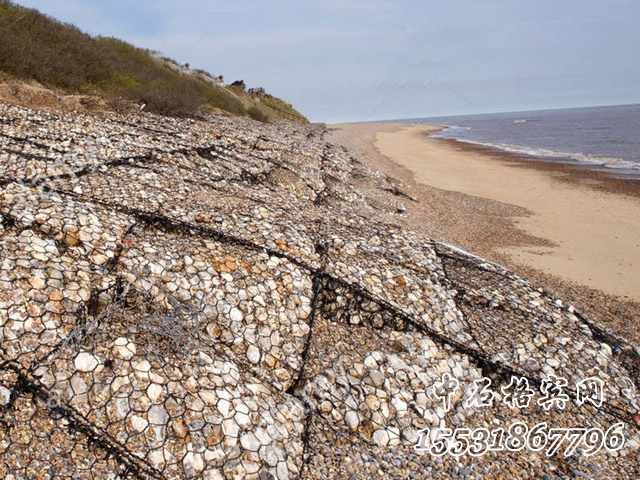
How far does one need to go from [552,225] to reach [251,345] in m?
15.9

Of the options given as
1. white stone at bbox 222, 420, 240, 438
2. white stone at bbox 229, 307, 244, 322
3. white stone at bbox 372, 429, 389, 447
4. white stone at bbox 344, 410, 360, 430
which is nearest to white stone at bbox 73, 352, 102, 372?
white stone at bbox 222, 420, 240, 438

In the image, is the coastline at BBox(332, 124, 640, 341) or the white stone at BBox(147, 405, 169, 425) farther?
the coastline at BBox(332, 124, 640, 341)

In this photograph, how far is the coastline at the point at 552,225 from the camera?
1079 cm

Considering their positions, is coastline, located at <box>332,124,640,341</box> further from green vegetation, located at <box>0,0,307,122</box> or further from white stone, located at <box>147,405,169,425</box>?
green vegetation, located at <box>0,0,307,122</box>

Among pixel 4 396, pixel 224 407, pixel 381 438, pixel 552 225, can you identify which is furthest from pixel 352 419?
pixel 552 225

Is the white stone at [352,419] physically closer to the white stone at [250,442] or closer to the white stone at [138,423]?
the white stone at [250,442]

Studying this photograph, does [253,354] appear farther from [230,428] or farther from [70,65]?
[70,65]

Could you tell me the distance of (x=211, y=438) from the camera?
3770 mm

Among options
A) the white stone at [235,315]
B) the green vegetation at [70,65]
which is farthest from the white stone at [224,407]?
the green vegetation at [70,65]

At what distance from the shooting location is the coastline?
1079 centimetres

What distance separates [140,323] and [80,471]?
1639mm

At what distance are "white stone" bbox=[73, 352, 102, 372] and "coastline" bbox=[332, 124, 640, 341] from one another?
9941 mm

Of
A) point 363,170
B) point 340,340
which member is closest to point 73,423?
point 340,340

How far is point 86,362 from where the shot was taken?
153 inches
